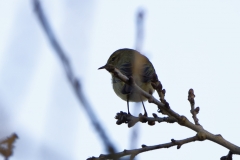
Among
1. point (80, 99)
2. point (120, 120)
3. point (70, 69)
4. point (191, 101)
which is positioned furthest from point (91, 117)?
point (120, 120)

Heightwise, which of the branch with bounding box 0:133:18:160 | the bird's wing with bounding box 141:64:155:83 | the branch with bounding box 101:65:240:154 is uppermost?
the bird's wing with bounding box 141:64:155:83

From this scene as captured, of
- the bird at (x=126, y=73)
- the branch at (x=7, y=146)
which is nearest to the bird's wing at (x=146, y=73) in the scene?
the bird at (x=126, y=73)

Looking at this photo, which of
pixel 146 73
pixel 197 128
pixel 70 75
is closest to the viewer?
pixel 70 75

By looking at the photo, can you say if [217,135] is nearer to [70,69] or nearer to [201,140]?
[201,140]

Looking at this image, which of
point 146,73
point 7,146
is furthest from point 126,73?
point 7,146

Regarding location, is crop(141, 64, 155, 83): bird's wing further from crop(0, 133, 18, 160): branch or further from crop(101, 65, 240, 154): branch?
crop(0, 133, 18, 160): branch

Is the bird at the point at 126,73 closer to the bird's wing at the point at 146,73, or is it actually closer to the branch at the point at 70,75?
the bird's wing at the point at 146,73

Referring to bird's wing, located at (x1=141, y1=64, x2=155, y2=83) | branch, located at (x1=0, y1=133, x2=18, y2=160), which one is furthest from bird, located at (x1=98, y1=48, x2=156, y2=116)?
branch, located at (x1=0, y1=133, x2=18, y2=160)

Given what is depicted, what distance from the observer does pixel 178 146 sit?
332 centimetres

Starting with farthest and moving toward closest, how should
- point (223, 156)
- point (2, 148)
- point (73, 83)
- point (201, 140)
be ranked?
point (223, 156) < point (201, 140) < point (2, 148) < point (73, 83)

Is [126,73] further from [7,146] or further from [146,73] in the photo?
[7,146]

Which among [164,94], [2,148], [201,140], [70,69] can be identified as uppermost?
[164,94]

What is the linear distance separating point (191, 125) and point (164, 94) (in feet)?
1.68

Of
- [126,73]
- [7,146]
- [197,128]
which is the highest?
[126,73]
